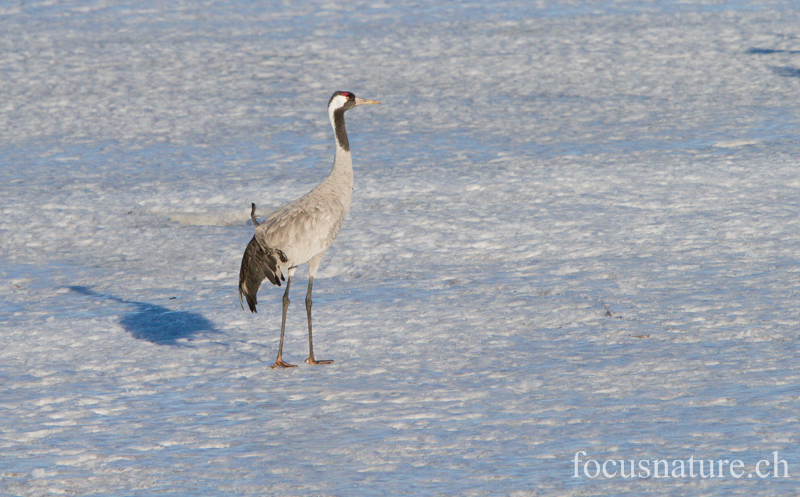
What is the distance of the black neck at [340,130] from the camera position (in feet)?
25.5

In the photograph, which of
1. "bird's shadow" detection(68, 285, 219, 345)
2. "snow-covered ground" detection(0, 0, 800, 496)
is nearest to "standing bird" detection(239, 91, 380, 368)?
"snow-covered ground" detection(0, 0, 800, 496)

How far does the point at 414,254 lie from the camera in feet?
30.8

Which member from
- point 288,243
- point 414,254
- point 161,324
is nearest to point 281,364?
point 288,243

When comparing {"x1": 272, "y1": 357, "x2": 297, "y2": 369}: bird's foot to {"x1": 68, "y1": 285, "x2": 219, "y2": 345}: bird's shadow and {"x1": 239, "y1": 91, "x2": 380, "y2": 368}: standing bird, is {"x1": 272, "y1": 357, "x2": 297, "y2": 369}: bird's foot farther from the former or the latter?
{"x1": 68, "y1": 285, "x2": 219, "y2": 345}: bird's shadow

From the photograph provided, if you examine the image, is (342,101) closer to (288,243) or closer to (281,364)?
(288,243)

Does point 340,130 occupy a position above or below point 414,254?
above

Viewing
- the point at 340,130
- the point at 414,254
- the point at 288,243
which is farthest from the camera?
the point at 414,254

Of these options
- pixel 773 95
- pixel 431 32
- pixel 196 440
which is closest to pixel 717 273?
pixel 196 440

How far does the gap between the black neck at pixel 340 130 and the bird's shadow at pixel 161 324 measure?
1824mm

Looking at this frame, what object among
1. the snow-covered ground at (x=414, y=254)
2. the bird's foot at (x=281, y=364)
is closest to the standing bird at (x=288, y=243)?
the bird's foot at (x=281, y=364)

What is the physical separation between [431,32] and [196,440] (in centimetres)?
1401

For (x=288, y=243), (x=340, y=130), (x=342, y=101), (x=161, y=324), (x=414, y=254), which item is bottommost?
(x=161, y=324)

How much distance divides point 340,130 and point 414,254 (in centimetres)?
198

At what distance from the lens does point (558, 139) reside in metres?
13.0
